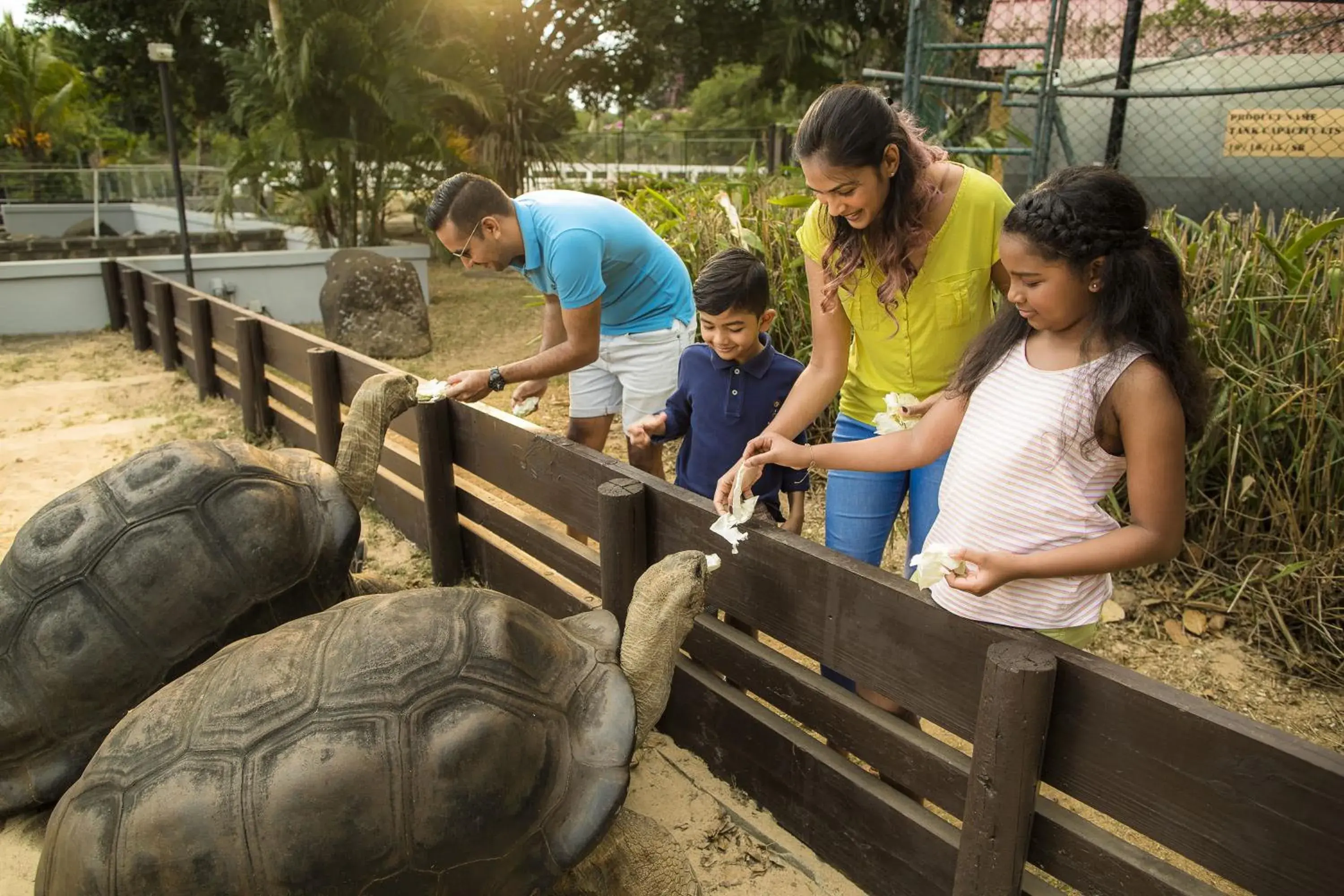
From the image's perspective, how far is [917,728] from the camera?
6.11ft

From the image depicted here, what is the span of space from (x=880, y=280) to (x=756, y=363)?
0.53 m

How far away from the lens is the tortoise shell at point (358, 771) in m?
1.53

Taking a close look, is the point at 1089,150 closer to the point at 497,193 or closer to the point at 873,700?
the point at 497,193

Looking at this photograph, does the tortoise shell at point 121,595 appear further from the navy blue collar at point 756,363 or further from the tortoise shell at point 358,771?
the navy blue collar at point 756,363

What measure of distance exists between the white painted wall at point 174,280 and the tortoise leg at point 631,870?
6.45 m

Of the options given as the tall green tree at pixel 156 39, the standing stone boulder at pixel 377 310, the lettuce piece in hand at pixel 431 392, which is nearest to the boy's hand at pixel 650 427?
the lettuce piece in hand at pixel 431 392

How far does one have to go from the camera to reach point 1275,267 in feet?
10.8

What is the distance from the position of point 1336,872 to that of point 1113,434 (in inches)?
25.7

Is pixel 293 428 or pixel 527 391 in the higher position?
pixel 527 391

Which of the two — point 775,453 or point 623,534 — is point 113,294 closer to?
point 623,534

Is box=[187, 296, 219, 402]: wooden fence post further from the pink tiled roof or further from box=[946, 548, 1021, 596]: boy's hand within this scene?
the pink tiled roof

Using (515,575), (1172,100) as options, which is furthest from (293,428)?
(1172,100)

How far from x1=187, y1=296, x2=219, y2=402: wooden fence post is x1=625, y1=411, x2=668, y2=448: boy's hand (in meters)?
4.35

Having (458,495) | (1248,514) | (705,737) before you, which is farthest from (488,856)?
(1248,514)
